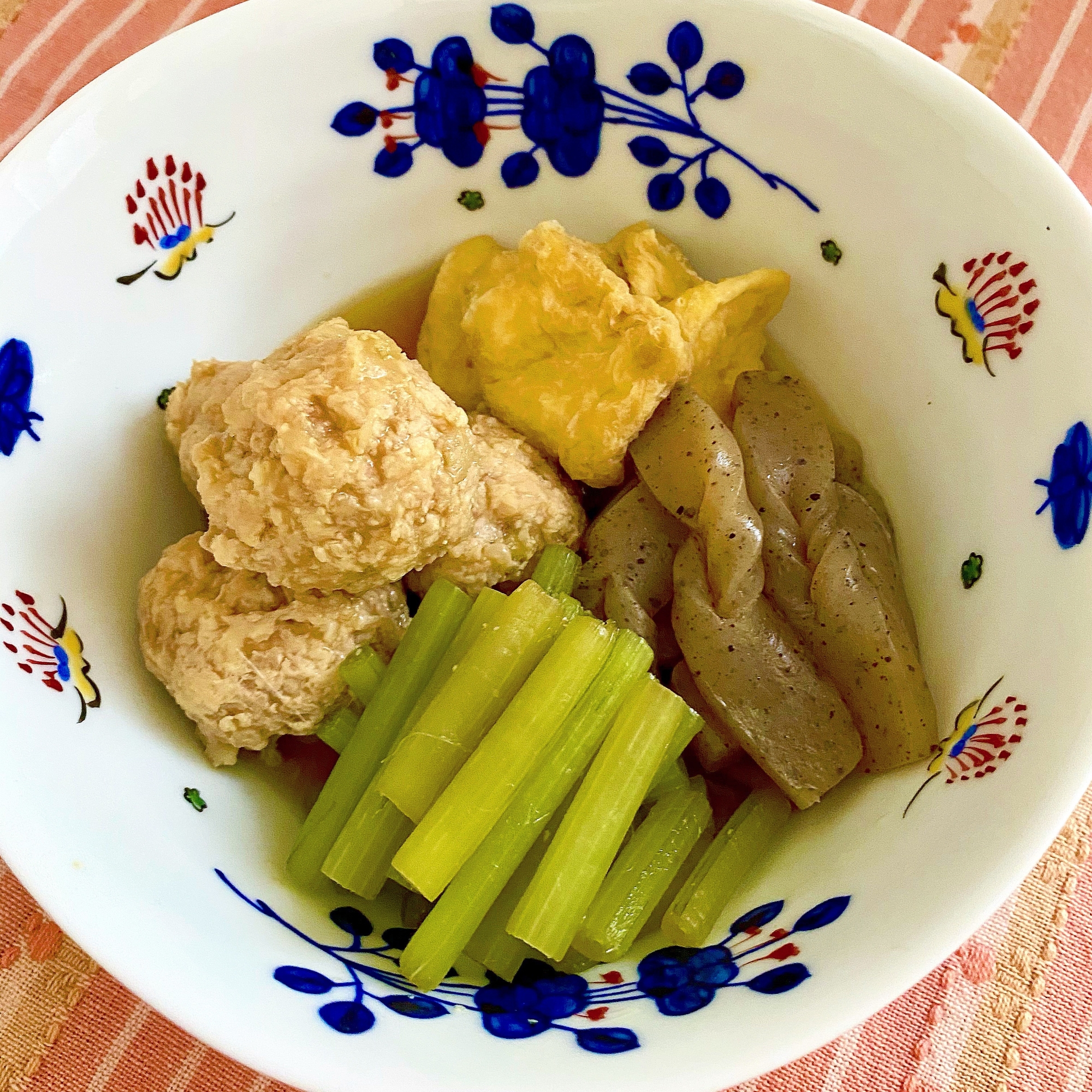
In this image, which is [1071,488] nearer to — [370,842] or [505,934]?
[505,934]

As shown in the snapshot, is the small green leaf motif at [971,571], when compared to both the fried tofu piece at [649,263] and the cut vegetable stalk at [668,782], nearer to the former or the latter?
the cut vegetable stalk at [668,782]

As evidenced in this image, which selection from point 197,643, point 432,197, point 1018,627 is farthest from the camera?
point 432,197

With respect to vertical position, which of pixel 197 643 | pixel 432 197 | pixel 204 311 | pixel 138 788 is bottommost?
pixel 138 788

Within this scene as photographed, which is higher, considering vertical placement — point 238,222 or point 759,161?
point 759,161

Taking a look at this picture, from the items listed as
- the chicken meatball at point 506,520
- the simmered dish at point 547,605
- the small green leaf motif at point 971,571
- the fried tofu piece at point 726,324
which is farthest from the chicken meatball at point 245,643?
the small green leaf motif at point 971,571

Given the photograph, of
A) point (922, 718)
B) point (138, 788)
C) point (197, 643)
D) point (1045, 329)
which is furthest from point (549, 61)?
point (138, 788)

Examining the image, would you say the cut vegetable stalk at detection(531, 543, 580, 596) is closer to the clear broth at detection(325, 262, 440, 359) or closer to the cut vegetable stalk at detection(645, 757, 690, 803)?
the cut vegetable stalk at detection(645, 757, 690, 803)

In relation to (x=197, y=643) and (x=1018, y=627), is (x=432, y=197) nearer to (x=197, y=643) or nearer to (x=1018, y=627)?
(x=197, y=643)
